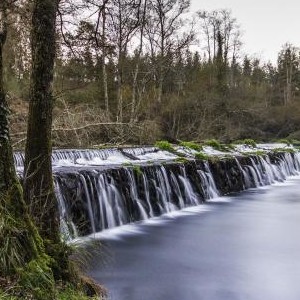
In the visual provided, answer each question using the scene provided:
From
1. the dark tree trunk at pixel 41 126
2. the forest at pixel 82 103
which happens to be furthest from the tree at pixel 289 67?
the dark tree trunk at pixel 41 126

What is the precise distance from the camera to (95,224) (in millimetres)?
9641

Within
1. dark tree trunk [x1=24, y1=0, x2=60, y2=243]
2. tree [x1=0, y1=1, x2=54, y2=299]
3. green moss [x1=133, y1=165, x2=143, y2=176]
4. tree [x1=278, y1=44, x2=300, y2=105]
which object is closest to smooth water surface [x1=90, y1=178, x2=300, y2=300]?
green moss [x1=133, y1=165, x2=143, y2=176]

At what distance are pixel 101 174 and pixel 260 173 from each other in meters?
9.98

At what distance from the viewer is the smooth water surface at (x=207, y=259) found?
20.4 feet

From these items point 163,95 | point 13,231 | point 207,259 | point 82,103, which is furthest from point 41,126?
point 163,95

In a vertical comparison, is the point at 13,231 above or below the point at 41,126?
below

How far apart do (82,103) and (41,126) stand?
A: 937 cm

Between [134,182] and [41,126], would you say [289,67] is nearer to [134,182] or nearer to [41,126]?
[134,182]

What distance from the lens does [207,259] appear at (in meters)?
7.80

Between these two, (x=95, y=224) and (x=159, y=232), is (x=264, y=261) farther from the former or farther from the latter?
(x=95, y=224)

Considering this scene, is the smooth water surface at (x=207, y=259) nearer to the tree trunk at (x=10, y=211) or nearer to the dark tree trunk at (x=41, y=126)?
the dark tree trunk at (x=41, y=126)

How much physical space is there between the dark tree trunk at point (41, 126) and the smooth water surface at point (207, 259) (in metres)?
1.54

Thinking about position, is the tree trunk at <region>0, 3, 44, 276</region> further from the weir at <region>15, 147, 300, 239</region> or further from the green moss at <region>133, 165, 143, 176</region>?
the green moss at <region>133, 165, 143, 176</region>

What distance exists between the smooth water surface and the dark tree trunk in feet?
5.04
